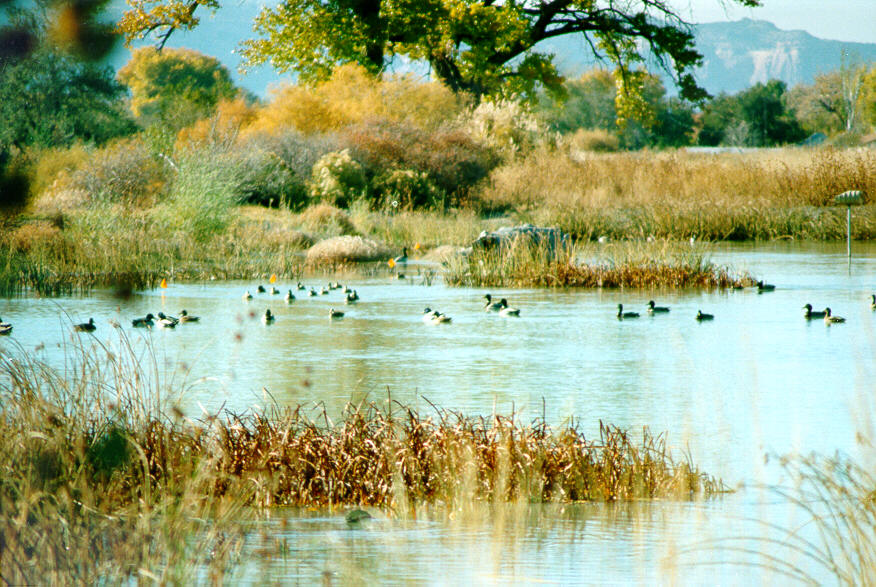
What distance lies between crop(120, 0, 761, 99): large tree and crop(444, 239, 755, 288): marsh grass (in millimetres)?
12496

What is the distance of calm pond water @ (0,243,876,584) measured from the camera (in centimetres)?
378

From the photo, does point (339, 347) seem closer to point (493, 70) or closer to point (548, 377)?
point (548, 377)

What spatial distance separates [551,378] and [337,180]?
17413mm

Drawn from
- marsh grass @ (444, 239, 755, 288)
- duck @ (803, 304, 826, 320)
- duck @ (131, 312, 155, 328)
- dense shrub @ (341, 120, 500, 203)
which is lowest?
duck @ (131, 312, 155, 328)

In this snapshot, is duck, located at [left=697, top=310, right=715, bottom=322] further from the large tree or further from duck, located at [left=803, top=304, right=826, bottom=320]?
the large tree

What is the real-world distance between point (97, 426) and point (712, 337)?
619 centimetres

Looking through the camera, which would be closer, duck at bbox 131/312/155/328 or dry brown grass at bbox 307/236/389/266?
duck at bbox 131/312/155/328

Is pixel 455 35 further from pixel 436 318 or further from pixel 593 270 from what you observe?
pixel 436 318

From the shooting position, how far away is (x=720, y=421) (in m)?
6.16

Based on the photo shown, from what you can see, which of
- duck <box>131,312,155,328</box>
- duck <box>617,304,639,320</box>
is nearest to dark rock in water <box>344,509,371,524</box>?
duck <box>131,312,155,328</box>

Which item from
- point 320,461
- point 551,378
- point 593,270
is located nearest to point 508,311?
point 593,270

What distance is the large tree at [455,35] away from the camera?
1104 inches

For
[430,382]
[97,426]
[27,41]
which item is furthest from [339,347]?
[27,41]

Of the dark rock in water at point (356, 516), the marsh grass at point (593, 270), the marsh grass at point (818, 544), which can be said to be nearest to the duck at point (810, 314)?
the marsh grass at point (593, 270)
